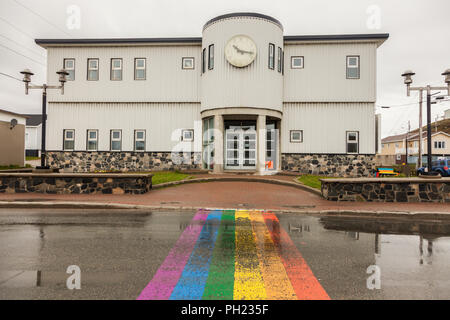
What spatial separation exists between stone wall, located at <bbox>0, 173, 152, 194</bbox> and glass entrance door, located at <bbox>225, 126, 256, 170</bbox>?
913cm

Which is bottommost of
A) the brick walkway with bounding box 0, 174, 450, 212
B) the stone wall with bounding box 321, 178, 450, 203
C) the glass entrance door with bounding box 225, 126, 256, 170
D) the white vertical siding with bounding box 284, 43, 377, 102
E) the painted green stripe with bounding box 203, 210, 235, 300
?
the painted green stripe with bounding box 203, 210, 235, 300

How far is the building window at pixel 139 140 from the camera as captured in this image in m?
20.2

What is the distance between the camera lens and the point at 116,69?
20375 mm

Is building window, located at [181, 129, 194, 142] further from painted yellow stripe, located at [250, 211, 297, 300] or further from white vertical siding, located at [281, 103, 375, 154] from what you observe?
painted yellow stripe, located at [250, 211, 297, 300]

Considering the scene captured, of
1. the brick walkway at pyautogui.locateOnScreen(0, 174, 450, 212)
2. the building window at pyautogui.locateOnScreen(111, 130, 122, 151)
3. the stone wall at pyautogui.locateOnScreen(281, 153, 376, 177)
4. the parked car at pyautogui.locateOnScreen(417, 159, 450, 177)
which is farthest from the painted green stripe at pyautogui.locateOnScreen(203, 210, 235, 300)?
the parked car at pyautogui.locateOnScreen(417, 159, 450, 177)

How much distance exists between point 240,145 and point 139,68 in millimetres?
10010

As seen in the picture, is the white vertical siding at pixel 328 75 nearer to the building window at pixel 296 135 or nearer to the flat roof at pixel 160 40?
the flat roof at pixel 160 40

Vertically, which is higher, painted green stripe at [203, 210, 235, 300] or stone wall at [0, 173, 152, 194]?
stone wall at [0, 173, 152, 194]

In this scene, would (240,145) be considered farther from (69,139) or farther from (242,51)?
(69,139)

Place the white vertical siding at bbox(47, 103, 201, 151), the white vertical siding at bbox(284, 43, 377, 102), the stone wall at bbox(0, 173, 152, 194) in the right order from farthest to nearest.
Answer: the white vertical siding at bbox(47, 103, 201, 151) < the white vertical siding at bbox(284, 43, 377, 102) < the stone wall at bbox(0, 173, 152, 194)

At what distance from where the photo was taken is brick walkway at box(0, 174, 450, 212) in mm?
8789

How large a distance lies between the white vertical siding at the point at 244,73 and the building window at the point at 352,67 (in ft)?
19.9

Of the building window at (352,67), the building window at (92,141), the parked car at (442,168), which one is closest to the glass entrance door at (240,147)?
the building window at (352,67)
